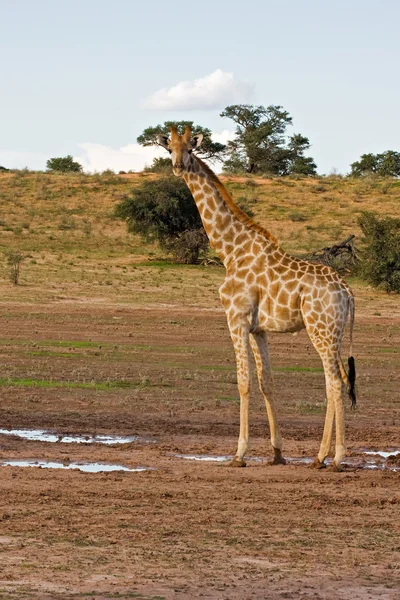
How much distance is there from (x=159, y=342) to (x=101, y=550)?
15896 mm

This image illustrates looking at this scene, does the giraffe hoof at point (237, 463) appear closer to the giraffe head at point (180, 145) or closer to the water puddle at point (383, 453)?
the water puddle at point (383, 453)

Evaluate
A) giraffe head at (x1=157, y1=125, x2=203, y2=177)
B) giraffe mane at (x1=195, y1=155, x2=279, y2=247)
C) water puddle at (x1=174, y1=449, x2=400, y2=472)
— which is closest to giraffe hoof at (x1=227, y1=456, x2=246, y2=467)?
water puddle at (x1=174, y1=449, x2=400, y2=472)

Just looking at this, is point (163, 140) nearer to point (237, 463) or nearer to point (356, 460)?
point (237, 463)

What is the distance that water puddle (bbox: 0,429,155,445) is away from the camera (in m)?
13.1

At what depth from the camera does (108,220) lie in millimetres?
51156

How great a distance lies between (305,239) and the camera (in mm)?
48438

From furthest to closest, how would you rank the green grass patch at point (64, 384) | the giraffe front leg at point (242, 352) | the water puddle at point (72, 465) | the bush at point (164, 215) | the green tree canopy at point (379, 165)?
the green tree canopy at point (379, 165) → the bush at point (164, 215) → the green grass patch at point (64, 384) → the giraffe front leg at point (242, 352) → the water puddle at point (72, 465)

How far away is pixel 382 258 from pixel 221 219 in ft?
77.9

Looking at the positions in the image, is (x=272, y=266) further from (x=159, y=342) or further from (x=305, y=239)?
(x=305, y=239)

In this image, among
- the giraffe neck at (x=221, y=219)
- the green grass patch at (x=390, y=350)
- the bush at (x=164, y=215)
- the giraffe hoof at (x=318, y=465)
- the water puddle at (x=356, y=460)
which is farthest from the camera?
the bush at (x=164, y=215)

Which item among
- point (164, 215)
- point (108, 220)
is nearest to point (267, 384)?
point (164, 215)

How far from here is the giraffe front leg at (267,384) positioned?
11977 millimetres

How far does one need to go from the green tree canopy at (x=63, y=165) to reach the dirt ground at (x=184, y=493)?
54.6 meters

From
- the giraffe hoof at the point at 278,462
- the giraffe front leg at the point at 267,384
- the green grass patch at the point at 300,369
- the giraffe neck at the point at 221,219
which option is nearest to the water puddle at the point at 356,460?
the giraffe hoof at the point at 278,462
